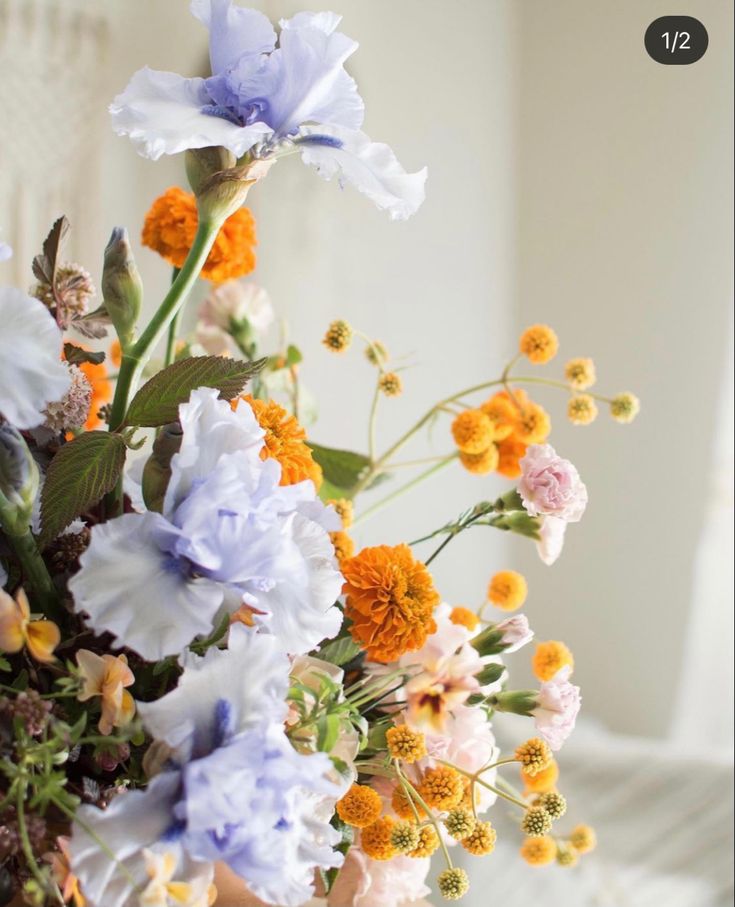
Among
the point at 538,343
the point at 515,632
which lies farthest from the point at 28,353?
the point at 538,343

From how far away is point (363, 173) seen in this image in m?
0.39

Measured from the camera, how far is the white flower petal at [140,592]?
31 centimetres

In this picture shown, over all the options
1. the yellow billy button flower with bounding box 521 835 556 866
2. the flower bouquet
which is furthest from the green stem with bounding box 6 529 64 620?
the yellow billy button flower with bounding box 521 835 556 866

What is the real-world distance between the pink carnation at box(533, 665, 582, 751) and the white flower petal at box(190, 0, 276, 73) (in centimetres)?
30

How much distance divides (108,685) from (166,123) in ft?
0.64

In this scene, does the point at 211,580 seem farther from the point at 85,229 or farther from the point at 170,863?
the point at 85,229

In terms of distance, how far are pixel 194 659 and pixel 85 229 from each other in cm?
104

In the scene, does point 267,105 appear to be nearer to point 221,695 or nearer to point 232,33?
point 232,33

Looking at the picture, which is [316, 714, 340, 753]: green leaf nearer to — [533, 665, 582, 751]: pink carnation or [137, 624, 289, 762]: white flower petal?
[137, 624, 289, 762]: white flower petal

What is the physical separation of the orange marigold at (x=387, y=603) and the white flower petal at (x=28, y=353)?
171 mm

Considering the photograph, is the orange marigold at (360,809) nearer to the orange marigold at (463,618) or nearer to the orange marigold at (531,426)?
the orange marigold at (463,618)

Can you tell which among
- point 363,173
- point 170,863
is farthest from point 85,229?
point 170,863

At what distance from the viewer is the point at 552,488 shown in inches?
18.3

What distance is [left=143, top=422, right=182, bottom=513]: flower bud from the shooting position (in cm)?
36
